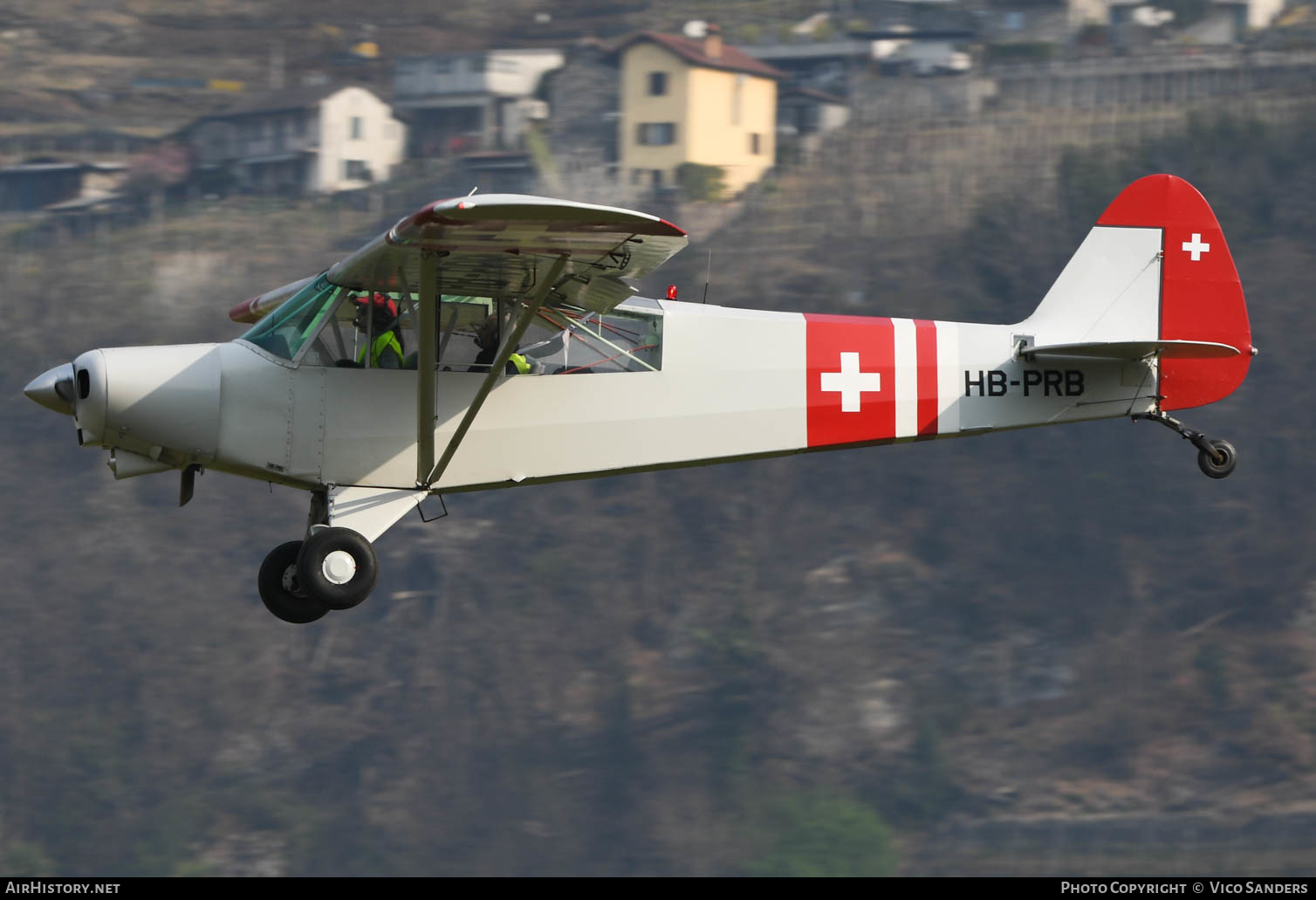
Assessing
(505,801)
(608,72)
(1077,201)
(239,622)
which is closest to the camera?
(505,801)

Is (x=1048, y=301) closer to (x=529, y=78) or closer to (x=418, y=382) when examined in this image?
(x=418, y=382)

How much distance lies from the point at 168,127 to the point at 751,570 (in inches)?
1874

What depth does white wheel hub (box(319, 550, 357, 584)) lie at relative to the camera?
10594 millimetres

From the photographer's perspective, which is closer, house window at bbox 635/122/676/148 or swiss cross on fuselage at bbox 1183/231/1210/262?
swiss cross on fuselage at bbox 1183/231/1210/262

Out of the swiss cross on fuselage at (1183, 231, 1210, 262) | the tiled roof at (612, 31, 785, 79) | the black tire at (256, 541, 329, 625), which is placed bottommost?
the black tire at (256, 541, 329, 625)

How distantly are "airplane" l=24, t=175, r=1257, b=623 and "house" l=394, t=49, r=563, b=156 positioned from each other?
84.7 metres

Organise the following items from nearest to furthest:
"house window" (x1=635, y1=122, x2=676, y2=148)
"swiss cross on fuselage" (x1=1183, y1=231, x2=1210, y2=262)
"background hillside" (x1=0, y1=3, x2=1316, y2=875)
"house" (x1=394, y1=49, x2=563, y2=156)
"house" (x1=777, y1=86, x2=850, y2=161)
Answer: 1. "swiss cross on fuselage" (x1=1183, y1=231, x2=1210, y2=262)
2. "background hillside" (x1=0, y1=3, x2=1316, y2=875)
3. "house window" (x1=635, y1=122, x2=676, y2=148)
4. "house" (x1=777, y1=86, x2=850, y2=161)
5. "house" (x1=394, y1=49, x2=563, y2=156)

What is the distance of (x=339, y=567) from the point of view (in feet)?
34.9

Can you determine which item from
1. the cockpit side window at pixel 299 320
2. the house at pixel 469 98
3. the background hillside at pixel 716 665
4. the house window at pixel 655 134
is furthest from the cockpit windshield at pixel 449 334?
the house at pixel 469 98

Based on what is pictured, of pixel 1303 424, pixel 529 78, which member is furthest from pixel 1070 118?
pixel 529 78

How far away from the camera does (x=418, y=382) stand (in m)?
10.6

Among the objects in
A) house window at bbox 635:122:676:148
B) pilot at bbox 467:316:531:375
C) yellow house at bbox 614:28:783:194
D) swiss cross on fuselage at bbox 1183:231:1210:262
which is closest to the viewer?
pilot at bbox 467:316:531:375

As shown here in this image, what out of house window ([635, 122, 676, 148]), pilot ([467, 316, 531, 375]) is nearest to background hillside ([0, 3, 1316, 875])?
house window ([635, 122, 676, 148])

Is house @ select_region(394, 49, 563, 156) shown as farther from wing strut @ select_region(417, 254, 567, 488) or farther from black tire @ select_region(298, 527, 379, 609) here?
black tire @ select_region(298, 527, 379, 609)
